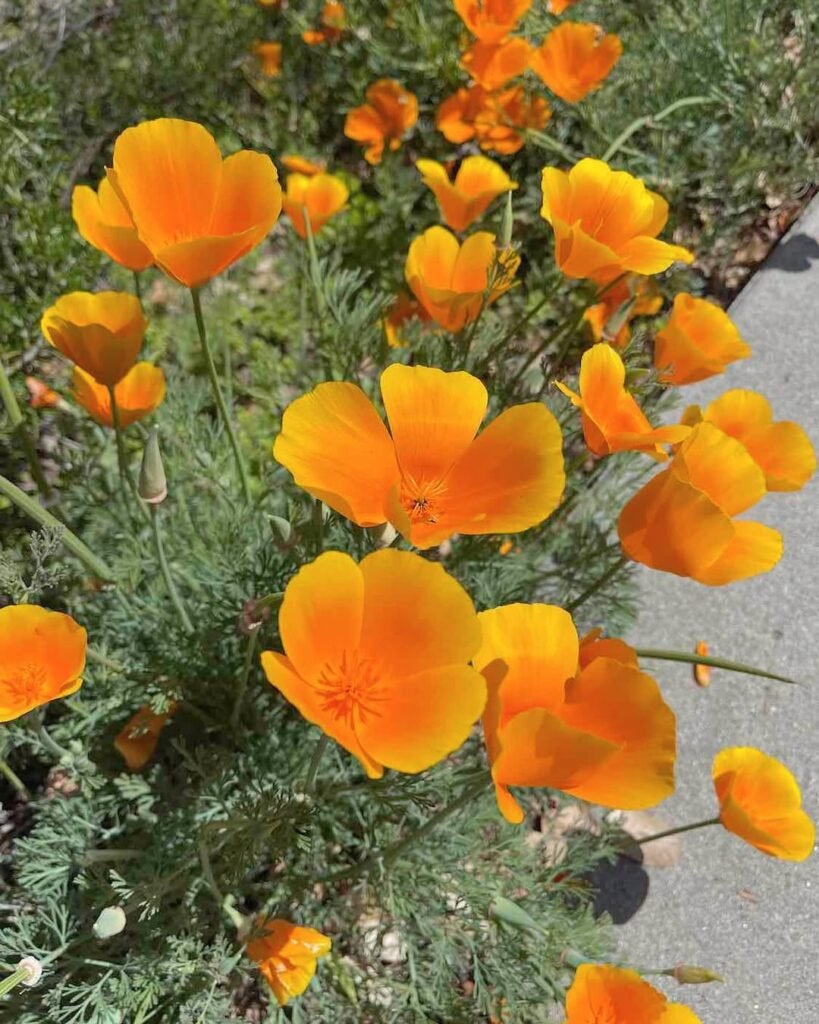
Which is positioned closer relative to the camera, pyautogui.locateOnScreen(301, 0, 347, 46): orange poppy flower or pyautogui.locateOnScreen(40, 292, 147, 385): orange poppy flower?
pyautogui.locateOnScreen(40, 292, 147, 385): orange poppy flower

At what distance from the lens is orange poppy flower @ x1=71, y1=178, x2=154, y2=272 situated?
48.2 inches

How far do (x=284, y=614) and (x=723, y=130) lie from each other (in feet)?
8.37

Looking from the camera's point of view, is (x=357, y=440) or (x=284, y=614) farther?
(x=357, y=440)

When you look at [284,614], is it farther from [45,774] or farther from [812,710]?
[812,710]

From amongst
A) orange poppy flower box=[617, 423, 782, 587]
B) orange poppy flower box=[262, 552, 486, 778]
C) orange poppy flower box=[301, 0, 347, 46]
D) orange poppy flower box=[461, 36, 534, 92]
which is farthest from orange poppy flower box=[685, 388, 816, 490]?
orange poppy flower box=[301, 0, 347, 46]

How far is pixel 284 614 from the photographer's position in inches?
34.9

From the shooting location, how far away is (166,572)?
4.55 feet

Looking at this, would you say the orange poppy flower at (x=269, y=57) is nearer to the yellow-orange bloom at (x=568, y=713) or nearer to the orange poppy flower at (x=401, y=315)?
the orange poppy flower at (x=401, y=315)

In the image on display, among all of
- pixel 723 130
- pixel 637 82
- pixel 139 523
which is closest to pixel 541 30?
pixel 637 82

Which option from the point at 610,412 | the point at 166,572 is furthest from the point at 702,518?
the point at 166,572

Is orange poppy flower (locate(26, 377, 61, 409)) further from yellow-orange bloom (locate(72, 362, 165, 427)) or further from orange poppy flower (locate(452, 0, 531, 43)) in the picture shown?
orange poppy flower (locate(452, 0, 531, 43))

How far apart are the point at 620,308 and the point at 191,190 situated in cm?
84

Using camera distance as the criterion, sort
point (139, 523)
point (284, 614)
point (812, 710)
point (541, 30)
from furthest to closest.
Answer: point (541, 30)
point (812, 710)
point (139, 523)
point (284, 614)

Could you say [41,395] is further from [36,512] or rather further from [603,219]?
[603,219]
